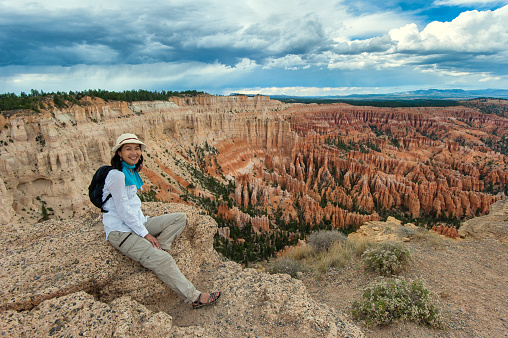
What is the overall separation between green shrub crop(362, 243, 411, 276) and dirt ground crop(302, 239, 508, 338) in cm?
28

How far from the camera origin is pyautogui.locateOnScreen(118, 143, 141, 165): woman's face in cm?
457

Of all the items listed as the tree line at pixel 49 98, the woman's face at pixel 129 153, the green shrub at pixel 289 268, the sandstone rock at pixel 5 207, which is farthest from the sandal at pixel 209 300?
the tree line at pixel 49 98

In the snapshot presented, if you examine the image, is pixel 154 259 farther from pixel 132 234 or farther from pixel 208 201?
pixel 208 201

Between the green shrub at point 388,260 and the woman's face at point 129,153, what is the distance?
6.90 metres

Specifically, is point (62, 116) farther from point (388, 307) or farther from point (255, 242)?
point (388, 307)

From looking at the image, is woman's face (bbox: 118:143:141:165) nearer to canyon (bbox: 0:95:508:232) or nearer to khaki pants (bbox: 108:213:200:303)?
khaki pants (bbox: 108:213:200:303)

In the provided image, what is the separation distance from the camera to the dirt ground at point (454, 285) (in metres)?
4.95

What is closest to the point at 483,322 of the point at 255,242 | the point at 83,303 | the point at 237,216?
the point at 83,303

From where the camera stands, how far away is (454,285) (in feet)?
21.9

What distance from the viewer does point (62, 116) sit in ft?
72.9

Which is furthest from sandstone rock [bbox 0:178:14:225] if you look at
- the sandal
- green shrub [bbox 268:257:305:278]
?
the sandal

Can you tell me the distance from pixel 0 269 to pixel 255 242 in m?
18.9

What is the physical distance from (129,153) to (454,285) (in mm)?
8447

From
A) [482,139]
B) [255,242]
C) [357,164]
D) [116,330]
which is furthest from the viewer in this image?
[482,139]
